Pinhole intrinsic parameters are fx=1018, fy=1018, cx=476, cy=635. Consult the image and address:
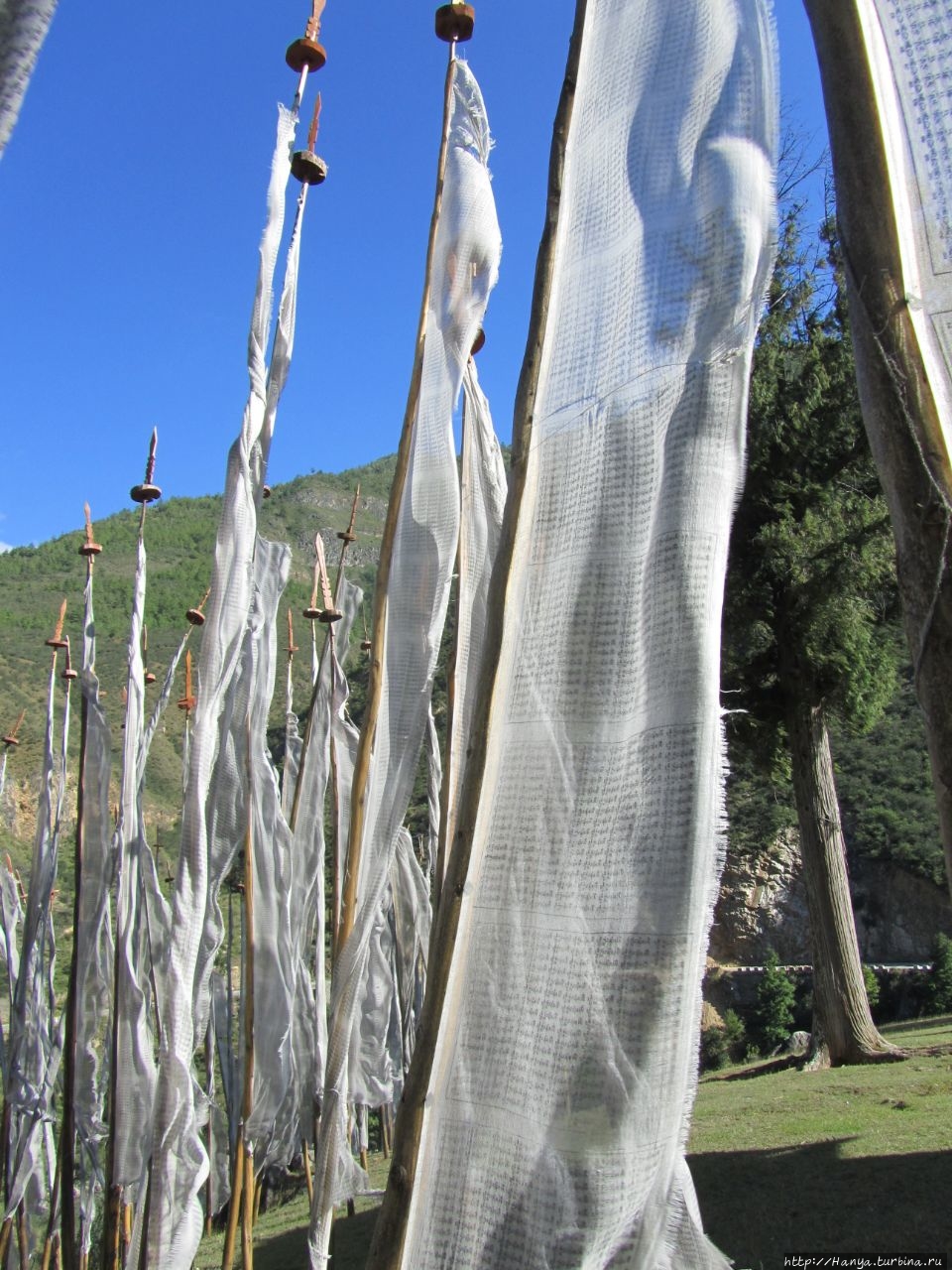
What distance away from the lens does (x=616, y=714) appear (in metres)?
1.51

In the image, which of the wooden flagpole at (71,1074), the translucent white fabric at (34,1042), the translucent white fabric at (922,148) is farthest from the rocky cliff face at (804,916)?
the translucent white fabric at (922,148)

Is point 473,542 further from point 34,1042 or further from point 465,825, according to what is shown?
point 34,1042

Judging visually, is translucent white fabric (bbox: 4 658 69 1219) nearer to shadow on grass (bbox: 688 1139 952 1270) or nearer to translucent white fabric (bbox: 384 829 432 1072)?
translucent white fabric (bbox: 384 829 432 1072)

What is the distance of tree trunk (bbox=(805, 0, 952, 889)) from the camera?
4.77 ft

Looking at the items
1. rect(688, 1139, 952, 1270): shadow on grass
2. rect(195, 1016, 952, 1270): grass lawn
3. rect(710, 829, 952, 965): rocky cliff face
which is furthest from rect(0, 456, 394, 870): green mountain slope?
rect(710, 829, 952, 965): rocky cliff face

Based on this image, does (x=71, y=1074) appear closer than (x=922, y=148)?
No

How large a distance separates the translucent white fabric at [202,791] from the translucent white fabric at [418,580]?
518 millimetres

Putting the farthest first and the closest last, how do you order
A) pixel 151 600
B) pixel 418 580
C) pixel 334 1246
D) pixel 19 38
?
1. pixel 151 600
2. pixel 334 1246
3. pixel 418 580
4. pixel 19 38

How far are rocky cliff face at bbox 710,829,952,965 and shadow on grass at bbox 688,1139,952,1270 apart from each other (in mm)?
15769

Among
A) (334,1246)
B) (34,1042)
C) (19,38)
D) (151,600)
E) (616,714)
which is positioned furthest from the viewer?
(151,600)

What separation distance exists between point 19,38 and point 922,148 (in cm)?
131

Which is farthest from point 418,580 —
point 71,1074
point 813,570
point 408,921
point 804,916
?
point 804,916

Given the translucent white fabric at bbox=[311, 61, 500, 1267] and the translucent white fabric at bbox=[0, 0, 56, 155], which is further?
the translucent white fabric at bbox=[311, 61, 500, 1267]

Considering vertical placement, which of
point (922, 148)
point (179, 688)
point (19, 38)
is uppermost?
point (179, 688)
